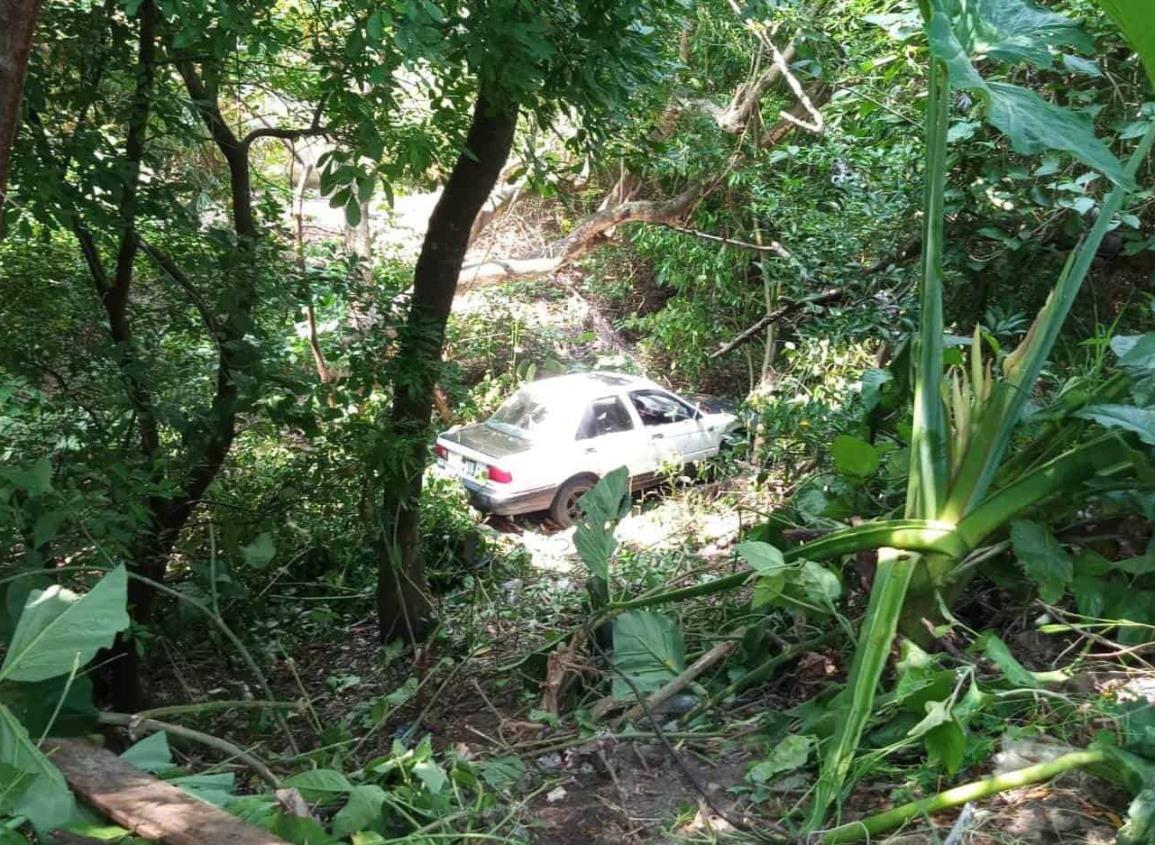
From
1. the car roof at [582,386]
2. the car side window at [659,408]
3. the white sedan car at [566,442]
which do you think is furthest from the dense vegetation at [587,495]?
the car side window at [659,408]

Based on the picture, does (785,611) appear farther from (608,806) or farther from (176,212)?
(176,212)

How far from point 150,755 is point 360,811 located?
0.46 meters

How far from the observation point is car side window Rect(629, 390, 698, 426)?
1039 centimetres

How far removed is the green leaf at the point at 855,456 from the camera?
3180mm

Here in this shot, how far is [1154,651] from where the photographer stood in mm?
2643

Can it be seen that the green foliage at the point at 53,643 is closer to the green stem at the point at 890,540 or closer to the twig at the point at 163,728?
the twig at the point at 163,728

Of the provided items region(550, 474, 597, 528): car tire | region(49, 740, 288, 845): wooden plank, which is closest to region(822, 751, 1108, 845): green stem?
region(49, 740, 288, 845): wooden plank

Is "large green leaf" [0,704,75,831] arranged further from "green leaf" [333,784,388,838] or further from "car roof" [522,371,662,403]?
"car roof" [522,371,662,403]

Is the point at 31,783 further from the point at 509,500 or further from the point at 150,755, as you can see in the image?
the point at 509,500

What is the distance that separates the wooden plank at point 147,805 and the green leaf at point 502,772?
2.83 ft

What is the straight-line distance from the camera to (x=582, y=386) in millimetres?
10195

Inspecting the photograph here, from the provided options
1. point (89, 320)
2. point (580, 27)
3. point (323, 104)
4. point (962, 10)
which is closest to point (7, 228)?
point (89, 320)

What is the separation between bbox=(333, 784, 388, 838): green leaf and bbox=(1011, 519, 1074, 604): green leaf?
1785mm

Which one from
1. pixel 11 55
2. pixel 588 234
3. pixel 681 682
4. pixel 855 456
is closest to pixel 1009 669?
pixel 855 456
